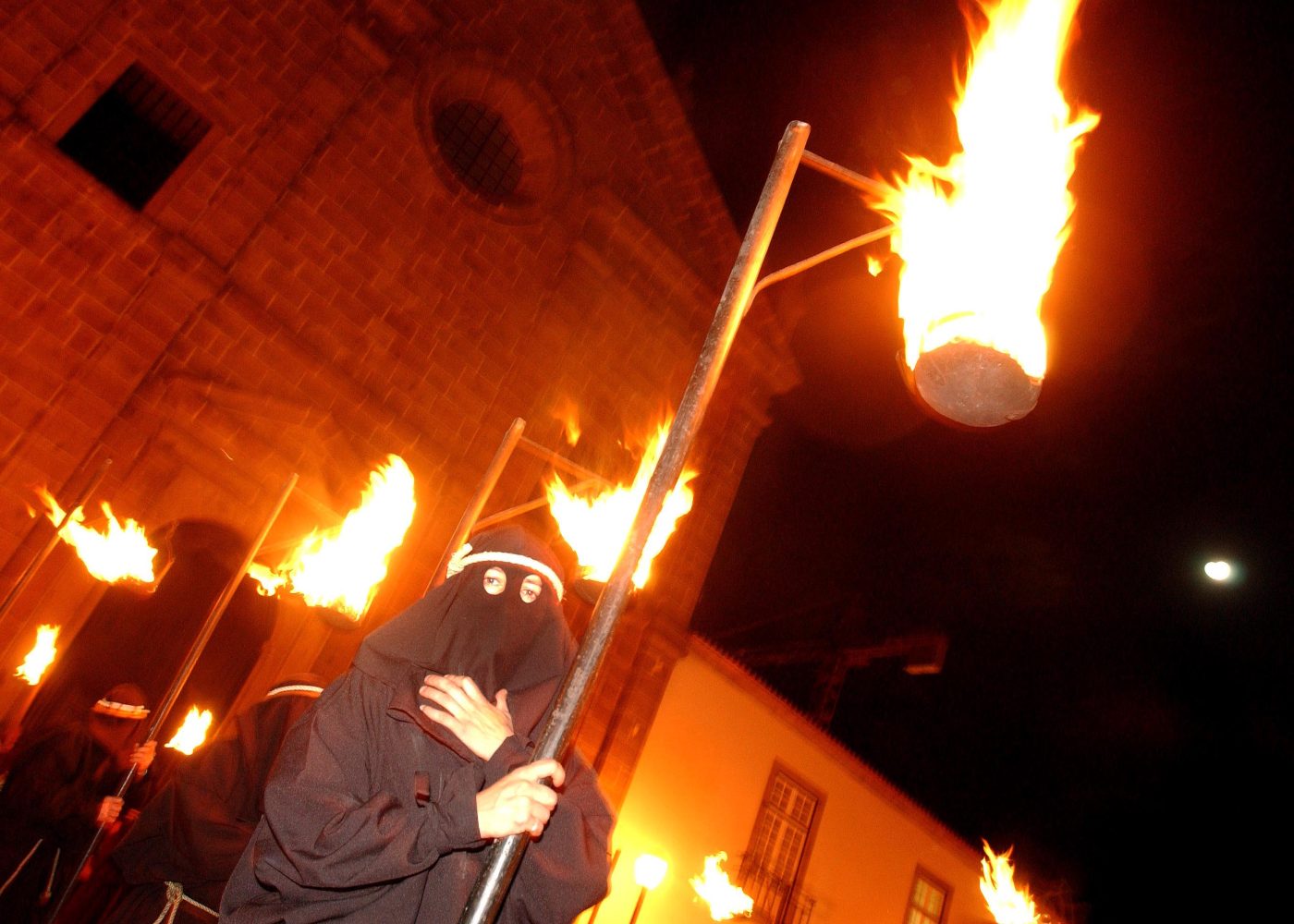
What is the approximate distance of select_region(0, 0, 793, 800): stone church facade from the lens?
8469 mm

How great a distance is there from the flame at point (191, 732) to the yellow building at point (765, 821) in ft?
19.5

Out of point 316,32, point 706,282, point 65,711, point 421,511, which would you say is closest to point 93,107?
point 316,32

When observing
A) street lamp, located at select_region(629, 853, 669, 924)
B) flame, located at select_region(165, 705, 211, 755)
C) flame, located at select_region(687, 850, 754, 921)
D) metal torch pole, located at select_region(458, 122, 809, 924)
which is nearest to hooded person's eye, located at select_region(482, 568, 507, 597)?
metal torch pole, located at select_region(458, 122, 809, 924)

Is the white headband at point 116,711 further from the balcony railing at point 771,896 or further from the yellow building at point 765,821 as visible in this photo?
the balcony railing at point 771,896

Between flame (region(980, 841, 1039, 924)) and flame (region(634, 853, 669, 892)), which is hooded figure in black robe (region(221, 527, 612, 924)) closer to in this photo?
flame (region(634, 853, 669, 892))

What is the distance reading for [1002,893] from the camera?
20.7 m

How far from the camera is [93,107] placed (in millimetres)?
9289

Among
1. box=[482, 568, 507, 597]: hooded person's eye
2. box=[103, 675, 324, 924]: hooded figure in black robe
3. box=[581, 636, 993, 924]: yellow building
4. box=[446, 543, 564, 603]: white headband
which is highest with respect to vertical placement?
box=[581, 636, 993, 924]: yellow building

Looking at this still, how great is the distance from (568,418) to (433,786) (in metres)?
9.35

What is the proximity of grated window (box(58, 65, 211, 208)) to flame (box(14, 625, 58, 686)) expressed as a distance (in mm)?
4671

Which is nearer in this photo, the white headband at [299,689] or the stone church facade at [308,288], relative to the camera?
the white headband at [299,689]

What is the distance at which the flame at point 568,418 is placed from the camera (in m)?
11.7

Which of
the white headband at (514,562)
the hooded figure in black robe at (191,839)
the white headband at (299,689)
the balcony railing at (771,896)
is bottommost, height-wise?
the hooded figure in black robe at (191,839)

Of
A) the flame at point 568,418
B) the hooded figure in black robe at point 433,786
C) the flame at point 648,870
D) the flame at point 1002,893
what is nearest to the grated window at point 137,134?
the flame at point 568,418
